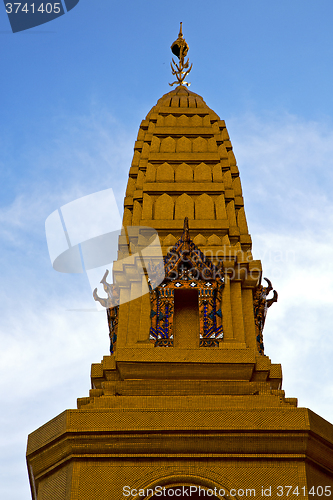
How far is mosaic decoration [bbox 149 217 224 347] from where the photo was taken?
13.9 metres

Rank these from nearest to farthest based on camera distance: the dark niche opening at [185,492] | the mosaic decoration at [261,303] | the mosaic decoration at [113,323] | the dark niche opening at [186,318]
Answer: the dark niche opening at [185,492], the dark niche opening at [186,318], the mosaic decoration at [113,323], the mosaic decoration at [261,303]

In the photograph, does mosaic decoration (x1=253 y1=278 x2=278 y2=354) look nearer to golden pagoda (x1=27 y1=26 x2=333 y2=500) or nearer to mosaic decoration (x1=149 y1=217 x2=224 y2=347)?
golden pagoda (x1=27 y1=26 x2=333 y2=500)

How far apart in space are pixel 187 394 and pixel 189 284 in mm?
2536

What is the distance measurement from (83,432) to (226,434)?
246 centimetres

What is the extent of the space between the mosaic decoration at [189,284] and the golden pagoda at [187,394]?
0.02m

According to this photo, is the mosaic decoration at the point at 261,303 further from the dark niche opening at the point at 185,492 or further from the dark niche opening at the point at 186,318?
the dark niche opening at the point at 185,492

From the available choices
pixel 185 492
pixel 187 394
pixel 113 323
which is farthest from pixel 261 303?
pixel 185 492

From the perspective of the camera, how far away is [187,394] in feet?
40.9

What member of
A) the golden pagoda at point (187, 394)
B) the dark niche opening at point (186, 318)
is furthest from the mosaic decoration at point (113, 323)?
the dark niche opening at point (186, 318)

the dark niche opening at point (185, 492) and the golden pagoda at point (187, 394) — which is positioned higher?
the golden pagoda at point (187, 394)

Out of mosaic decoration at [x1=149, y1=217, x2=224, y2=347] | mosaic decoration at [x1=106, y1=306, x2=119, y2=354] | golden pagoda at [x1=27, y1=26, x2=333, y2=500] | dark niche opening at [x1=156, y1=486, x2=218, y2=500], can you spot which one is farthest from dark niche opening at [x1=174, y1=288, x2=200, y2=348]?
dark niche opening at [x1=156, y1=486, x2=218, y2=500]

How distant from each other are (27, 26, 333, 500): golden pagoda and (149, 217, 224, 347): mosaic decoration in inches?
0.9

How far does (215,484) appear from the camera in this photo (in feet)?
36.1

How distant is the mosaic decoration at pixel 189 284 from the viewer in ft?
45.6
